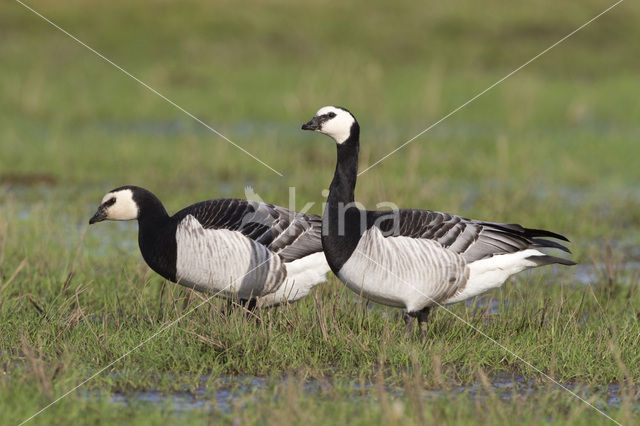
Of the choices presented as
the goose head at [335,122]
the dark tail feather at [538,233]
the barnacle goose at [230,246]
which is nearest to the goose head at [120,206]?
the barnacle goose at [230,246]

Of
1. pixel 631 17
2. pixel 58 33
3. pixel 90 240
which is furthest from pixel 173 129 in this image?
pixel 631 17

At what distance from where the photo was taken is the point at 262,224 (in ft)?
29.1

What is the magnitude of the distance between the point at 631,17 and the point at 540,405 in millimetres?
36601

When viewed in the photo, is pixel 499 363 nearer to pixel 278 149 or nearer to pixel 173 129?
pixel 278 149

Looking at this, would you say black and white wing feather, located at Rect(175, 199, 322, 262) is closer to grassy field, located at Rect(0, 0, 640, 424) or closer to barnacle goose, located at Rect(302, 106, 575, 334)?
grassy field, located at Rect(0, 0, 640, 424)

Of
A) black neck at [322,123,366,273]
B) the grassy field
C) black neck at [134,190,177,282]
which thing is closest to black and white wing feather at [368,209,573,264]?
black neck at [322,123,366,273]

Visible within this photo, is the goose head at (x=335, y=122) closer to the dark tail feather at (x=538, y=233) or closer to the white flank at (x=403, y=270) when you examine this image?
the white flank at (x=403, y=270)

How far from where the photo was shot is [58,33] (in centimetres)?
3403

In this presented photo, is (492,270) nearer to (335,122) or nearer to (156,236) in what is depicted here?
(335,122)

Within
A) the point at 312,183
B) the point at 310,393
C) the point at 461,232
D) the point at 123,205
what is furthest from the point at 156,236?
the point at 312,183

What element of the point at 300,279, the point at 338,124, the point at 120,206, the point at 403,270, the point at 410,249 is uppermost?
the point at 338,124

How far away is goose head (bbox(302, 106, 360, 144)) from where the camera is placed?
330 inches

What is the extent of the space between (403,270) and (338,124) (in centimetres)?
152

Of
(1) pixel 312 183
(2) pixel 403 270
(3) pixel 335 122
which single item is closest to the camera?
(2) pixel 403 270
